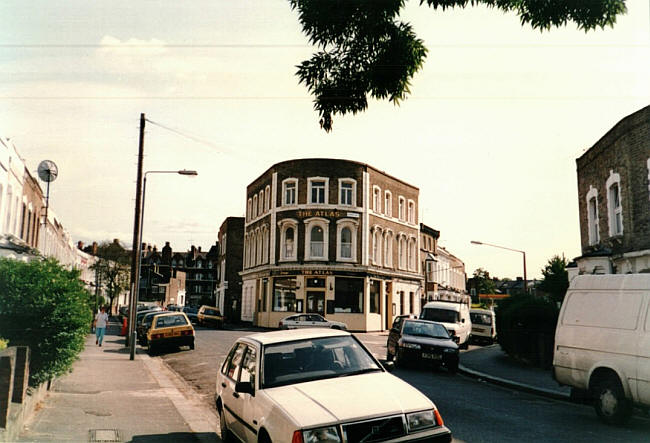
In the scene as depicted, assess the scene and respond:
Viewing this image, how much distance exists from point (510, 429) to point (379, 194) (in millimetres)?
38810

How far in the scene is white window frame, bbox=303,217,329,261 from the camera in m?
43.3

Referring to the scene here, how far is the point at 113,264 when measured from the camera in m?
68.6

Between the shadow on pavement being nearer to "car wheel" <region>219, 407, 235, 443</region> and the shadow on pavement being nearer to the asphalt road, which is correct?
"car wheel" <region>219, 407, 235, 443</region>

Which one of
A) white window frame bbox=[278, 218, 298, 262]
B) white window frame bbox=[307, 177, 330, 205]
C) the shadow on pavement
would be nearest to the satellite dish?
white window frame bbox=[278, 218, 298, 262]

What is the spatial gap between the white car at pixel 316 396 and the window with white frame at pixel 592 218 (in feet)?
70.1

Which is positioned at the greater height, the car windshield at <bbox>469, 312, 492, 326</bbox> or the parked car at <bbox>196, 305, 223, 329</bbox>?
the car windshield at <bbox>469, 312, 492, 326</bbox>

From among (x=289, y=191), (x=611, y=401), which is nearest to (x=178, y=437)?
(x=611, y=401)

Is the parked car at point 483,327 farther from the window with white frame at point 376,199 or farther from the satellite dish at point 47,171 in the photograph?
the satellite dish at point 47,171

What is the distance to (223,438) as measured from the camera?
7832 millimetres

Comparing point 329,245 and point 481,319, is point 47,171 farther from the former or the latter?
point 481,319

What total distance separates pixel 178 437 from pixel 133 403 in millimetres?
3209

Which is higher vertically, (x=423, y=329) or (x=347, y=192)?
(x=347, y=192)

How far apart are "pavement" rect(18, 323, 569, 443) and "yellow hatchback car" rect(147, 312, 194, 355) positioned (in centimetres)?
386

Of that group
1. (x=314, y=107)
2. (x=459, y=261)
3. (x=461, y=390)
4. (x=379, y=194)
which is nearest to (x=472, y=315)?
(x=379, y=194)
